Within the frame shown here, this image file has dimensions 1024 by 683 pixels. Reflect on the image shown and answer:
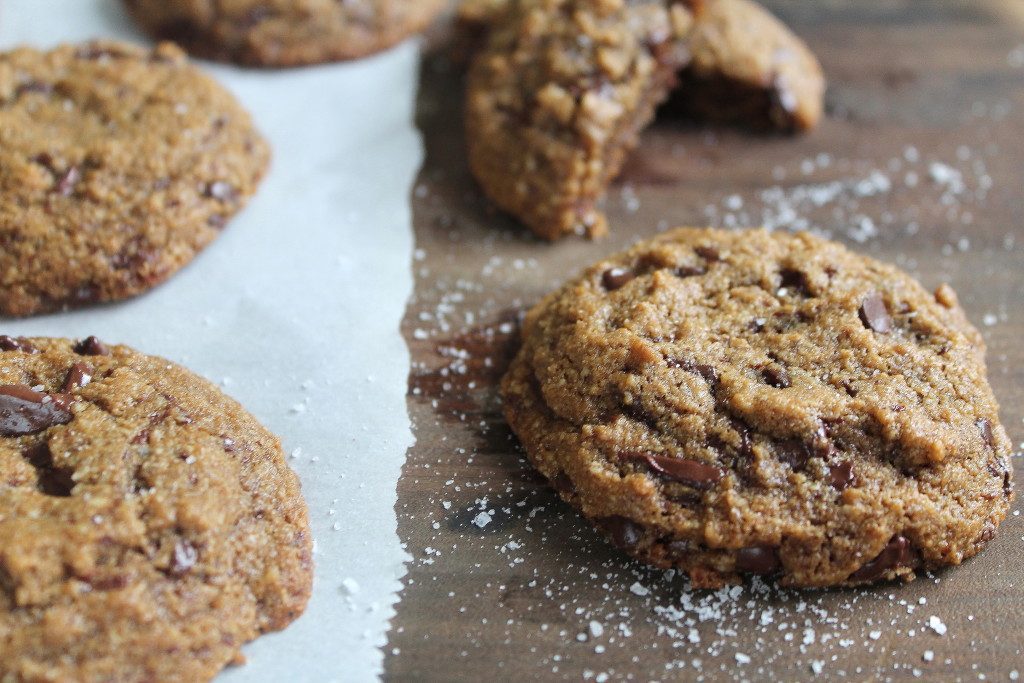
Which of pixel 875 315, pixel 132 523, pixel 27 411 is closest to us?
pixel 132 523

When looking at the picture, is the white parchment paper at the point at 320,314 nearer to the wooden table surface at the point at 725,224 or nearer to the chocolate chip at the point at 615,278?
the wooden table surface at the point at 725,224

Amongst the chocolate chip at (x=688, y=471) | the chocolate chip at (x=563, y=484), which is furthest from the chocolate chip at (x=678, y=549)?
the chocolate chip at (x=563, y=484)

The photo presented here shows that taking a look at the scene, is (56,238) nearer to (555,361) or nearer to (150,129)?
(150,129)

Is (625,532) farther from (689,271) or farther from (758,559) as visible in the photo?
(689,271)

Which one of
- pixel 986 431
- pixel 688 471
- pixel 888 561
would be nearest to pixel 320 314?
pixel 688 471

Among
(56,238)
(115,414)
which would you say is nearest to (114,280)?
(56,238)
